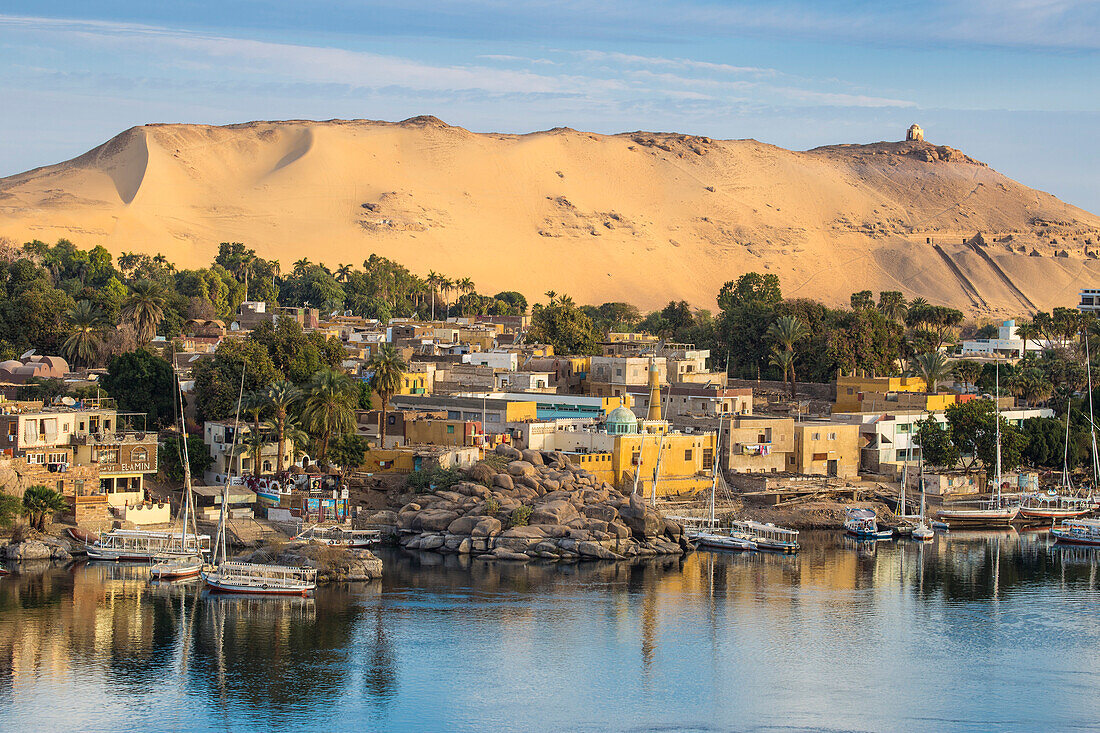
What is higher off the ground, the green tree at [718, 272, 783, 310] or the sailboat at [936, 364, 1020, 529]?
the green tree at [718, 272, 783, 310]

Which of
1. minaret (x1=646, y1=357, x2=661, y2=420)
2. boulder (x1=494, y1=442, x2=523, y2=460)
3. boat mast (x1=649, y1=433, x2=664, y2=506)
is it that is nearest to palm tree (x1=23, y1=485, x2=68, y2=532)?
boulder (x1=494, y1=442, x2=523, y2=460)

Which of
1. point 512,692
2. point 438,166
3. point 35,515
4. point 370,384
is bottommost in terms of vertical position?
point 512,692

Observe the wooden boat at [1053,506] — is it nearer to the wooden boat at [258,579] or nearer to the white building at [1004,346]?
the wooden boat at [258,579]

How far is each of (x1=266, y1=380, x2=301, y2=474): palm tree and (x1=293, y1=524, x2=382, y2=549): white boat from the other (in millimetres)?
4587

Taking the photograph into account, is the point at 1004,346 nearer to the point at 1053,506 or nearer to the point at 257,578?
the point at 1053,506

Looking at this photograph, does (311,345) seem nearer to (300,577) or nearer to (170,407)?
(170,407)

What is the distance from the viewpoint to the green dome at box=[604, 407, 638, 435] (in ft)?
167

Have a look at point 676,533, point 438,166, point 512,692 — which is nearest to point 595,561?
point 676,533

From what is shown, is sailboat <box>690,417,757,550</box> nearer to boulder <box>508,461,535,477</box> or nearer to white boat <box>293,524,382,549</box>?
boulder <box>508,461,535,477</box>

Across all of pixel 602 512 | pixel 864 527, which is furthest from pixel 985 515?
pixel 602 512

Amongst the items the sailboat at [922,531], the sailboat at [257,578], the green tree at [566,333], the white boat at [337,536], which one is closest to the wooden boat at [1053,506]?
the sailboat at [922,531]

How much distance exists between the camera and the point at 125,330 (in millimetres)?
66438

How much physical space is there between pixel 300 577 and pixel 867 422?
2685 cm

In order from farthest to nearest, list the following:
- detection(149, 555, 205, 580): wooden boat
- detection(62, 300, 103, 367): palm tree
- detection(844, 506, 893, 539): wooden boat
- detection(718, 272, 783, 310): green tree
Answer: detection(718, 272, 783, 310): green tree < detection(62, 300, 103, 367): palm tree < detection(844, 506, 893, 539): wooden boat < detection(149, 555, 205, 580): wooden boat
